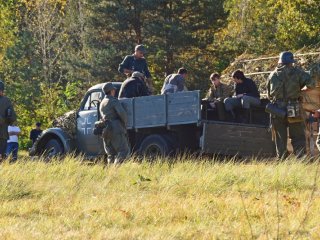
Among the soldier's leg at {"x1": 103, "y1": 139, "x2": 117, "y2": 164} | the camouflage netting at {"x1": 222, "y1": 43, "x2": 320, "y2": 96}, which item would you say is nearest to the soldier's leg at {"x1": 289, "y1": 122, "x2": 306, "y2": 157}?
the camouflage netting at {"x1": 222, "y1": 43, "x2": 320, "y2": 96}

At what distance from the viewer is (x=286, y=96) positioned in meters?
15.2

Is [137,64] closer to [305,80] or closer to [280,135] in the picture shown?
[280,135]

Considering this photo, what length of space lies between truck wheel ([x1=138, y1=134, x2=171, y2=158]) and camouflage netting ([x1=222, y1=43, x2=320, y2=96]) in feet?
7.58

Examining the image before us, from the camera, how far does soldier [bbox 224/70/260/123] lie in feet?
54.7

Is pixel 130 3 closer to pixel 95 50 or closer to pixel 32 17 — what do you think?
pixel 95 50

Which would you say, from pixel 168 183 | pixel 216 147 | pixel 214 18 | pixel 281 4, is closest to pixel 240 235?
pixel 168 183

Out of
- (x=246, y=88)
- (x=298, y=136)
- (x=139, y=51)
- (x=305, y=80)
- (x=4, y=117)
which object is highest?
(x=139, y=51)

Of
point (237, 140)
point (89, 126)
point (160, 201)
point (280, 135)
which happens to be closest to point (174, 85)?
point (237, 140)

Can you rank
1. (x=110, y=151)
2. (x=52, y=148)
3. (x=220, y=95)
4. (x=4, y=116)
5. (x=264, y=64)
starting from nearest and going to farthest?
(x=110, y=151) → (x=4, y=116) → (x=220, y=95) → (x=264, y=64) → (x=52, y=148)

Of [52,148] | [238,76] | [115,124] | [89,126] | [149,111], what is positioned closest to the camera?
[115,124]

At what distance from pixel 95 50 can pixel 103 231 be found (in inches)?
1323

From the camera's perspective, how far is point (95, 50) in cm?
A: 4178

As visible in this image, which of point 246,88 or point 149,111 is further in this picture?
point 149,111

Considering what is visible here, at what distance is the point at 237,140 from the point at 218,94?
4.83 feet
